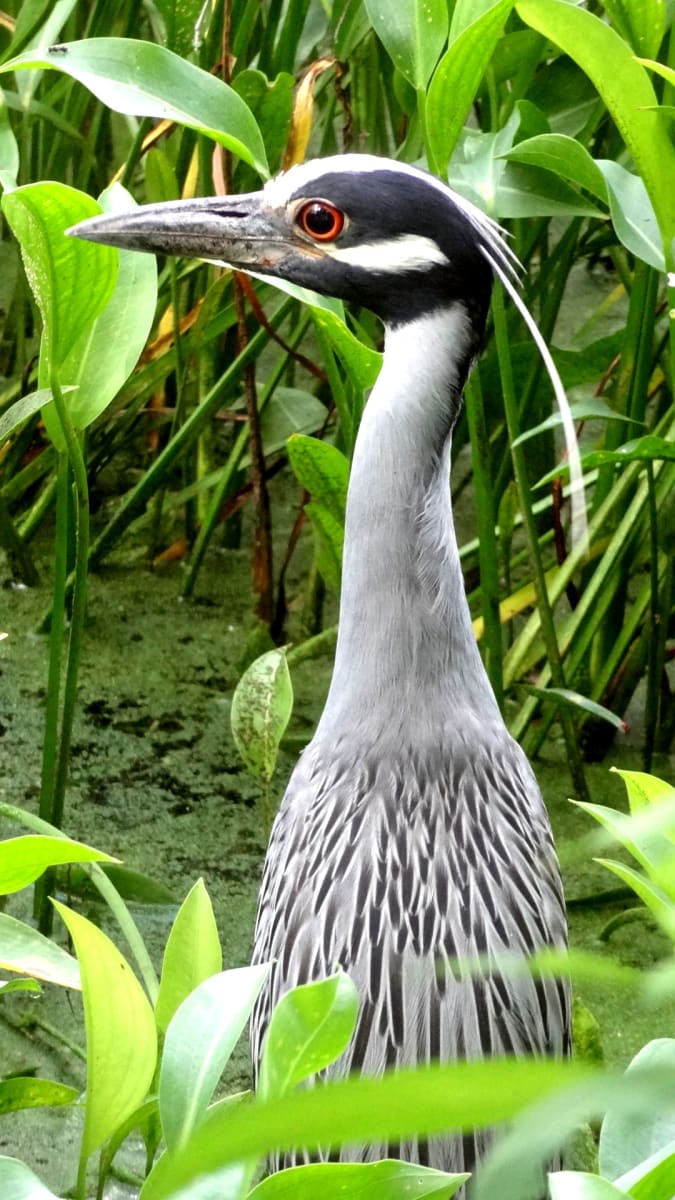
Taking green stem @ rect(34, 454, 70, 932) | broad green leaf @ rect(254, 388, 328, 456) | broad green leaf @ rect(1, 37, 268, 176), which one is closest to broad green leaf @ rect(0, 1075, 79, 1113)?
green stem @ rect(34, 454, 70, 932)

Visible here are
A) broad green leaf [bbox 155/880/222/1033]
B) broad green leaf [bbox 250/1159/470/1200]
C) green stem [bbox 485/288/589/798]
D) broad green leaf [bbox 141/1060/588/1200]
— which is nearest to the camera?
broad green leaf [bbox 141/1060/588/1200]

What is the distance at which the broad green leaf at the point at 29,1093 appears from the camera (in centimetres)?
112

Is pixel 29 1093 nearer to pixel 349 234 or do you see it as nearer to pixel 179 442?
pixel 349 234

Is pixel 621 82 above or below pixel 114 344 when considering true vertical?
above

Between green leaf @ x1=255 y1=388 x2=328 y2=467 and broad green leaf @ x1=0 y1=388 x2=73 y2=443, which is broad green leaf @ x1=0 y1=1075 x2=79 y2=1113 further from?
green leaf @ x1=255 y1=388 x2=328 y2=467

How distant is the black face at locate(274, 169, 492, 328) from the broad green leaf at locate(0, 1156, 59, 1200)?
2.38ft

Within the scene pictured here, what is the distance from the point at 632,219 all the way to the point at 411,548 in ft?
1.42

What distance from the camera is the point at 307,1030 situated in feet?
2.41

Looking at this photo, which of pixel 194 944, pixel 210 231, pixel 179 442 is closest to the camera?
pixel 194 944

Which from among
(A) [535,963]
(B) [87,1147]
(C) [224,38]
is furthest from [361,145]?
(A) [535,963]

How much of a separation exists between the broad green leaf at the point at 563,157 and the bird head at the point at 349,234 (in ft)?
0.43

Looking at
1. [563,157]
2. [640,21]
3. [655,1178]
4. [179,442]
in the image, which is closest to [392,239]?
[563,157]

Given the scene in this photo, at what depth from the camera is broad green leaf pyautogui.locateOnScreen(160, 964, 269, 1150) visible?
Result: 2.61 feet

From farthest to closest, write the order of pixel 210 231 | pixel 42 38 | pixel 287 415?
pixel 287 415, pixel 42 38, pixel 210 231
